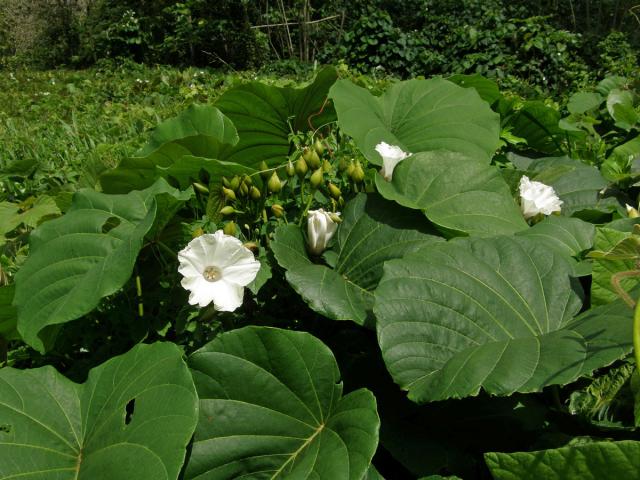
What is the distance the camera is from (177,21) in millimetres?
9047

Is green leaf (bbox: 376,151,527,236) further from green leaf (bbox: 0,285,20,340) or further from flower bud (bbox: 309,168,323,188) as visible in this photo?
green leaf (bbox: 0,285,20,340)

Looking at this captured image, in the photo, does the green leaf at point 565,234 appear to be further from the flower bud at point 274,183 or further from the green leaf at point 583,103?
the green leaf at point 583,103

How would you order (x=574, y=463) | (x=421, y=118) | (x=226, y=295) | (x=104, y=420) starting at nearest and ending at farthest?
(x=574, y=463)
(x=104, y=420)
(x=226, y=295)
(x=421, y=118)

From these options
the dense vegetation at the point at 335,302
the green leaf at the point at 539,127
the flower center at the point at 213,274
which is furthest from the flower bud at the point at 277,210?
the green leaf at the point at 539,127

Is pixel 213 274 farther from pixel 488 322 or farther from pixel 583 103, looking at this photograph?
pixel 583 103

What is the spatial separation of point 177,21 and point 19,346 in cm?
840

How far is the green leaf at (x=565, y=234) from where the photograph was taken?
46.6 inches

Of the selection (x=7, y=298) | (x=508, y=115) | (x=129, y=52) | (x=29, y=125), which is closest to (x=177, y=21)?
(x=129, y=52)

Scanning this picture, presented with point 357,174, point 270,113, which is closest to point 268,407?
point 357,174

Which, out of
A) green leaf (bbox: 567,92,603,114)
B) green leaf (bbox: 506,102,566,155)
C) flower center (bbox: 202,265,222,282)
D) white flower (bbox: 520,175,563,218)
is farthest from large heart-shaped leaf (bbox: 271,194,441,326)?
green leaf (bbox: 567,92,603,114)

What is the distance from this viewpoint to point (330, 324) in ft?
4.22

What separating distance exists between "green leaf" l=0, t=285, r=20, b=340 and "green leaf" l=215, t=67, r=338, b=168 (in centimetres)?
61

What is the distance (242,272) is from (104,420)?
1.03 ft

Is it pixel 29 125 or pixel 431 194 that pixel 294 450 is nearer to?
pixel 431 194
